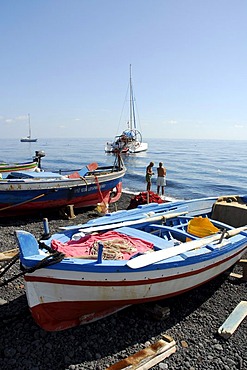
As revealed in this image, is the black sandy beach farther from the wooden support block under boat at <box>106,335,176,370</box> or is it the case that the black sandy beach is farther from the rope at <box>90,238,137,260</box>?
the rope at <box>90,238,137,260</box>

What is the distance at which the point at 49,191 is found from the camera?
1142cm

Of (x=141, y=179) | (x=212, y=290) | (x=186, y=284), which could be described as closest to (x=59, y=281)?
(x=186, y=284)

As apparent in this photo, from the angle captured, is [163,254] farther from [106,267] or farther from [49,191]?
[49,191]

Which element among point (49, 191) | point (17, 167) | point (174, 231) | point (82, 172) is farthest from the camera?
point (17, 167)

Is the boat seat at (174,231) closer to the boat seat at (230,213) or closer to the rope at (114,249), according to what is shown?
the rope at (114,249)

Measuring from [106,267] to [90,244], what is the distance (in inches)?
45.7

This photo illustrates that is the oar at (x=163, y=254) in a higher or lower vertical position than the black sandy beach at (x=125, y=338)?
higher

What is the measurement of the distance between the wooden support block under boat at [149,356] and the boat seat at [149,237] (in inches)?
61.2

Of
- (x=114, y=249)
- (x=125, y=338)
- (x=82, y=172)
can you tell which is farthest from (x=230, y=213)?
(x=82, y=172)

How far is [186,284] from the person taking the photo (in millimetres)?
5570

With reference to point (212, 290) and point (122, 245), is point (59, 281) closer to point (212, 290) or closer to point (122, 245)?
point (122, 245)

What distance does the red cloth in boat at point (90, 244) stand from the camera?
16.9 ft

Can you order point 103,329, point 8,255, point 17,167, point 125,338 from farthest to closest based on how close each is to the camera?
point 17,167
point 8,255
point 103,329
point 125,338

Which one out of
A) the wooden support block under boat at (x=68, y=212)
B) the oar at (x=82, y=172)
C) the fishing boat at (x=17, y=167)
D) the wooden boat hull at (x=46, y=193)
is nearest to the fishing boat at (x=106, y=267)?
the wooden boat hull at (x=46, y=193)
